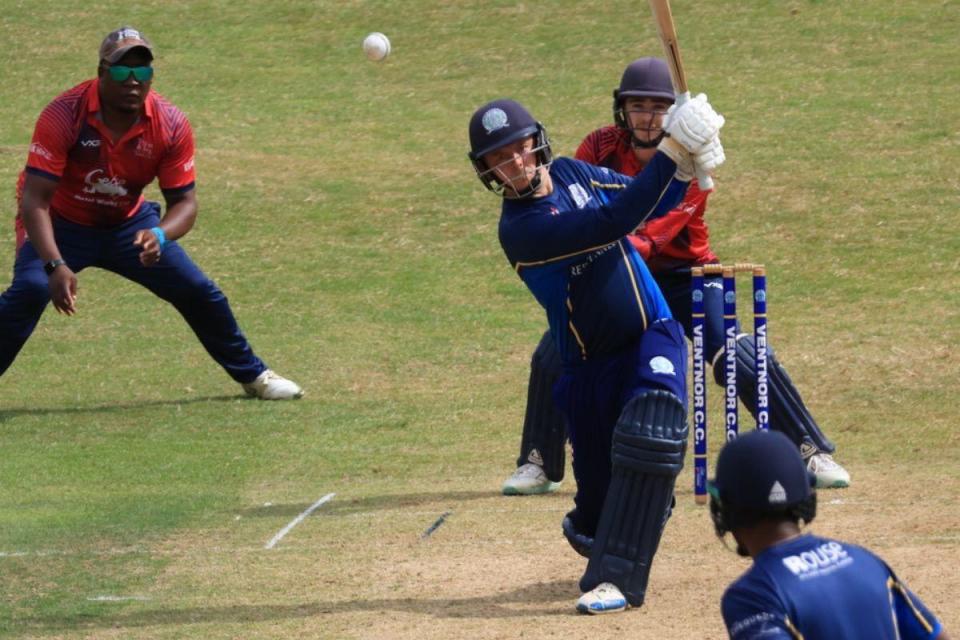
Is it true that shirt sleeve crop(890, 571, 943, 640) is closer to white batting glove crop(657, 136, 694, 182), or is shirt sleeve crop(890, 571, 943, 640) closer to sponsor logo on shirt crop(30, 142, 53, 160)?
white batting glove crop(657, 136, 694, 182)

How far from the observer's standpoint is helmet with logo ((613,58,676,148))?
7.93m

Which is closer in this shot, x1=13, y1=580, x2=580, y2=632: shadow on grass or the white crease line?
x1=13, y1=580, x2=580, y2=632: shadow on grass

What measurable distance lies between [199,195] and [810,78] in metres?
6.88

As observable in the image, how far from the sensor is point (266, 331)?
42.2 ft

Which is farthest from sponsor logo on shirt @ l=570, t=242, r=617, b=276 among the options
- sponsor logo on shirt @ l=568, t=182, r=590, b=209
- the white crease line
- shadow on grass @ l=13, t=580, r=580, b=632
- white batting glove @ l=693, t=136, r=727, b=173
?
the white crease line

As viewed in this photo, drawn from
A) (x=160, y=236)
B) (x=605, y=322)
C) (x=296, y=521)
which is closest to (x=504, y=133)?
(x=605, y=322)

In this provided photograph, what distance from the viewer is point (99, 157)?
1005 centimetres

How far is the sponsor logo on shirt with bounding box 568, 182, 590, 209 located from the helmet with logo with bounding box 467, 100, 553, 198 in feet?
0.48

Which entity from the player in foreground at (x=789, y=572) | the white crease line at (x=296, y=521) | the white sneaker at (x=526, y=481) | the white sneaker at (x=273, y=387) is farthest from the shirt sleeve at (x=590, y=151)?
the player in foreground at (x=789, y=572)

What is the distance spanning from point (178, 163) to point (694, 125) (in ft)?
16.4

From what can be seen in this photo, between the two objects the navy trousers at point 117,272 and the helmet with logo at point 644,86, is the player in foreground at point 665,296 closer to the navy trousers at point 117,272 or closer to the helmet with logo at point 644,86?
the helmet with logo at point 644,86

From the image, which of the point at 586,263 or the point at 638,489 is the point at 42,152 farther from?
the point at 638,489

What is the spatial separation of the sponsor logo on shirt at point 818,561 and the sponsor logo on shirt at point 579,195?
3.00m

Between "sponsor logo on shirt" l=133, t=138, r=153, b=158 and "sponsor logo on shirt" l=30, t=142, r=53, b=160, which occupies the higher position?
"sponsor logo on shirt" l=30, t=142, r=53, b=160
